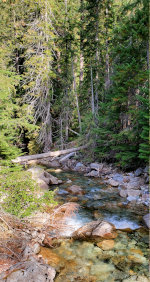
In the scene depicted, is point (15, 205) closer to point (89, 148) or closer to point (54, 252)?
point (54, 252)

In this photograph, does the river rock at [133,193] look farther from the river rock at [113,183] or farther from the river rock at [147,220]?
the river rock at [147,220]

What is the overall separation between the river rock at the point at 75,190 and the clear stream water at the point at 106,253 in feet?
4.18

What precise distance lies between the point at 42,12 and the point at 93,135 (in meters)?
10.4

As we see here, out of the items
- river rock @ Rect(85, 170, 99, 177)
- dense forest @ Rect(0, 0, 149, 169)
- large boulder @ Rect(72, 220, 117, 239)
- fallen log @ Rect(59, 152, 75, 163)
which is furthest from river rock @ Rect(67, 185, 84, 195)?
fallen log @ Rect(59, 152, 75, 163)

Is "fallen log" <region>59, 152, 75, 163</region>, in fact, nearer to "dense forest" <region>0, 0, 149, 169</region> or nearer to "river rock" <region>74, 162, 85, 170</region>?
"dense forest" <region>0, 0, 149, 169</region>

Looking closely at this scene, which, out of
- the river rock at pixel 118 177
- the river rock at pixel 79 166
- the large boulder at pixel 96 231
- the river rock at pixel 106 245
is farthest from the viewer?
the river rock at pixel 79 166

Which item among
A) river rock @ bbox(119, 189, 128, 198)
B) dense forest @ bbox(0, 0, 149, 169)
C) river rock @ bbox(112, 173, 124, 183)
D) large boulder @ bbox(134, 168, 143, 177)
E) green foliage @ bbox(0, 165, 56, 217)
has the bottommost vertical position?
river rock @ bbox(119, 189, 128, 198)

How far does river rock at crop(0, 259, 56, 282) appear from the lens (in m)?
3.36

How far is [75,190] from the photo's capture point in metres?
8.51

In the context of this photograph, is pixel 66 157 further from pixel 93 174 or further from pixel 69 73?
pixel 69 73

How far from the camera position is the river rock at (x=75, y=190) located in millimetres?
8336

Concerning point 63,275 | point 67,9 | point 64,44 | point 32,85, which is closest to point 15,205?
point 63,275

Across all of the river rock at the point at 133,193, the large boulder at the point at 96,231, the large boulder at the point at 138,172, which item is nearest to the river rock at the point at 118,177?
the large boulder at the point at 138,172

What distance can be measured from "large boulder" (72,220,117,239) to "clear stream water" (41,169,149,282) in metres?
0.19
